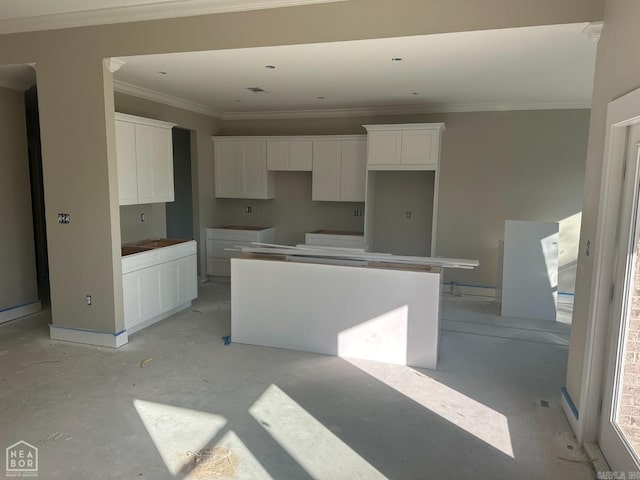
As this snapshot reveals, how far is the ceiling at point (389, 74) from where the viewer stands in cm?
328

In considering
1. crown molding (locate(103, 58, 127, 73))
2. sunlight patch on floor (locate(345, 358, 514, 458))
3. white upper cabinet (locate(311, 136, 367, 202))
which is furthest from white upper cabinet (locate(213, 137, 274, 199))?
sunlight patch on floor (locate(345, 358, 514, 458))

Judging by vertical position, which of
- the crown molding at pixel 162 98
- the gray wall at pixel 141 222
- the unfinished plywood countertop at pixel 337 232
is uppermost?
the crown molding at pixel 162 98

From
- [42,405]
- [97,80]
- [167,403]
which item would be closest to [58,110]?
[97,80]

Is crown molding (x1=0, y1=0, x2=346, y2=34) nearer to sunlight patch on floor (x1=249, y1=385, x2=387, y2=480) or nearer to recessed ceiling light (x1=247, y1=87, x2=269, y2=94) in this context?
recessed ceiling light (x1=247, y1=87, x2=269, y2=94)

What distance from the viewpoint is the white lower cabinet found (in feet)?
13.9

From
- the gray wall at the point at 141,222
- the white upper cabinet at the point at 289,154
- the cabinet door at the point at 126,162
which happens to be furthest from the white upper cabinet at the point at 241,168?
the cabinet door at the point at 126,162

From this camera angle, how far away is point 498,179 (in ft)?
19.5

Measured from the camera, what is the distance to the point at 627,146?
2389 millimetres

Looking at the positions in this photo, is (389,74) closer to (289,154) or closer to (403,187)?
(403,187)

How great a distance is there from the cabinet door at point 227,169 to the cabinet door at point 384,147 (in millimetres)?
2147

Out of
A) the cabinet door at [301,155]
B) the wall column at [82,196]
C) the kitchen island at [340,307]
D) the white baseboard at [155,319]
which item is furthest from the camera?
the cabinet door at [301,155]

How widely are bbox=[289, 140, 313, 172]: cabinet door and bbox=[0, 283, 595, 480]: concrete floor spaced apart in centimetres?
304

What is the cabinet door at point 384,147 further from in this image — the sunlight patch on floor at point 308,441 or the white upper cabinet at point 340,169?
the sunlight patch on floor at point 308,441

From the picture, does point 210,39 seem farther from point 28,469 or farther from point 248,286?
point 28,469
